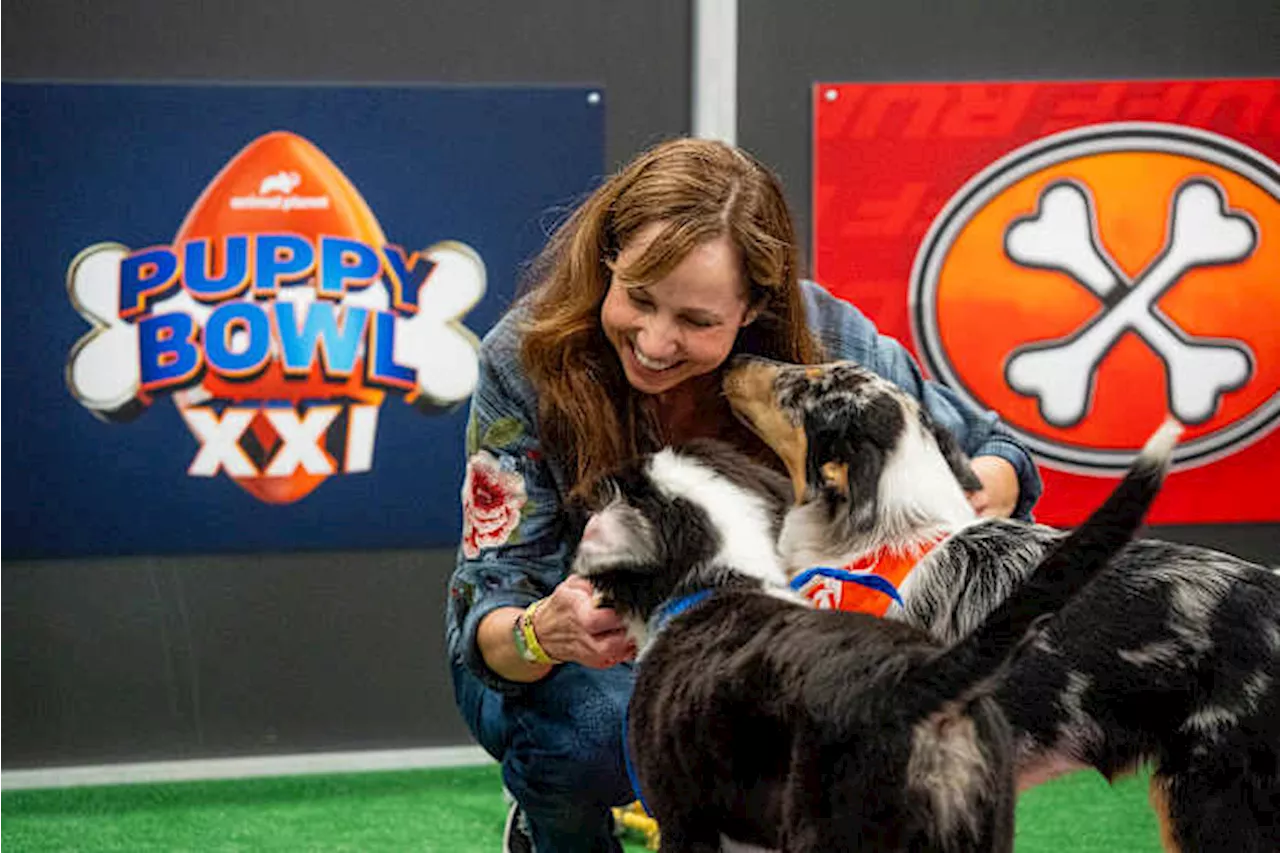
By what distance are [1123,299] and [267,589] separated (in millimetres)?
2245

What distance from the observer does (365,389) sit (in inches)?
168

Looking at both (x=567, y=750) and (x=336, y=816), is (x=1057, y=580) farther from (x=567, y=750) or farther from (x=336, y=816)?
(x=336, y=816)

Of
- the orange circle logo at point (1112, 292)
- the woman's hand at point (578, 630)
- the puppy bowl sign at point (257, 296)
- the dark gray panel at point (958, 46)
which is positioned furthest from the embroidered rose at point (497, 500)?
the orange circle logo at point (1112, 292)

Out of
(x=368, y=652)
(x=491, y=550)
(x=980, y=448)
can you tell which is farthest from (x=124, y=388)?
(x=980, y=448)

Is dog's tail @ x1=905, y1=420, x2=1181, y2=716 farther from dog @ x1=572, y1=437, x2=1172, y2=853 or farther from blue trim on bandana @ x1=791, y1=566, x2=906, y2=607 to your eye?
blue trim on bandana @ x1=791, y1=566, x2=906, y2=607

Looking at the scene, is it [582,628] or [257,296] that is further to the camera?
[257,296]

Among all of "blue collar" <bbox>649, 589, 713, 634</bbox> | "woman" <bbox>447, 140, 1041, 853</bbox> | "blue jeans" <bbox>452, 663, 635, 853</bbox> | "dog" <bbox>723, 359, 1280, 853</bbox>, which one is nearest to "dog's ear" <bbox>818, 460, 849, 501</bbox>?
"dog" <bbox>723, 359, 1280, 853</bbox>

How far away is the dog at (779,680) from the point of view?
1.77m

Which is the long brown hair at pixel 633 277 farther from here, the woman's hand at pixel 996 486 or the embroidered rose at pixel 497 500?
the woman's hand at pixel 996 486

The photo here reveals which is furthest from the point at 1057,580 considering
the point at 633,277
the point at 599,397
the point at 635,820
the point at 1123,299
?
the point at 1123,299

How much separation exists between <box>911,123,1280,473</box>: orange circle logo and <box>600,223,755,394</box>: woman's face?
75.8 inches

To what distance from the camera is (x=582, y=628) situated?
227cm

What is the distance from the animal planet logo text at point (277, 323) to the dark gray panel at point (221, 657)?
255 millimetres

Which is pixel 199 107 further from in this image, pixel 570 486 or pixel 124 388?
pixel 570 486
